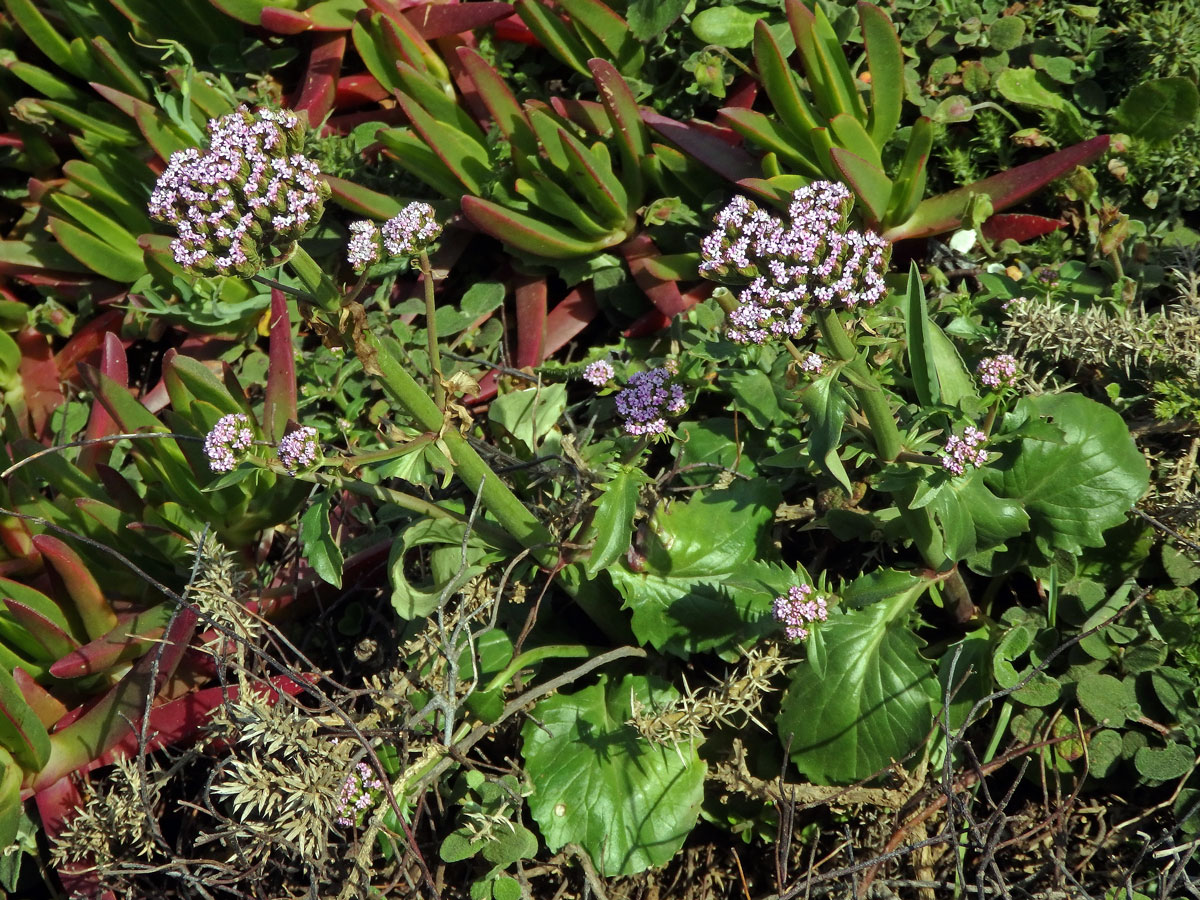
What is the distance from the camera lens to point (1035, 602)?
3004 millimetres

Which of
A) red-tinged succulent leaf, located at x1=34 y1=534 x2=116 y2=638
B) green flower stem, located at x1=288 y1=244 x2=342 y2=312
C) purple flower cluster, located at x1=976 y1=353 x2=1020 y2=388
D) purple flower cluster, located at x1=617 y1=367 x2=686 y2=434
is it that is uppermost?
green flower stem, located at x1=288 y1=244 x2=342 y2=312

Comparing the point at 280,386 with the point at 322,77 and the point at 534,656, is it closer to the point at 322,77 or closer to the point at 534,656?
the point at 534,656

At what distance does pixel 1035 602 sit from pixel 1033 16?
2066 millimetres

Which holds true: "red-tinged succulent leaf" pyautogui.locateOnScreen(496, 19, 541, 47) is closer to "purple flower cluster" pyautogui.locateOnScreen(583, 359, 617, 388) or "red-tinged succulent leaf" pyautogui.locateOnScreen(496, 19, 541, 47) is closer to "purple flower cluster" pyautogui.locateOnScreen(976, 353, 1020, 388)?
"purple flower cluster" pyautogui.locateOnScreen(583, 359, 617, 388)

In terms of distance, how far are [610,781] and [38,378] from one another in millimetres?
2817

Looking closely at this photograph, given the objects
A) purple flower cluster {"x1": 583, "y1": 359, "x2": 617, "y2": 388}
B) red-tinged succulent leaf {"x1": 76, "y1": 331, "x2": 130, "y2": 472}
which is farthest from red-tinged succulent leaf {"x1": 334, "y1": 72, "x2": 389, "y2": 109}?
purple flower cluster {"x1": 583, "y1": 359, "x2": 617, "y2": 388}

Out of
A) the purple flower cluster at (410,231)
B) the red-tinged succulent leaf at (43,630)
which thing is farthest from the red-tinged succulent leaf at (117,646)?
the purple flower cluster at (410,231)

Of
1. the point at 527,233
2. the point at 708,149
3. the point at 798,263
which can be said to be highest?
the point at 798,263

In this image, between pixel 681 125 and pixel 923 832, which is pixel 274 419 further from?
pixel 923 832

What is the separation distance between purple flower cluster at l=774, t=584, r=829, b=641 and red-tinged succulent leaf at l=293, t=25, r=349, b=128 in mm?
2496

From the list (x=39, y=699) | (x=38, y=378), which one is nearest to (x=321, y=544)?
(x=39, y=699)

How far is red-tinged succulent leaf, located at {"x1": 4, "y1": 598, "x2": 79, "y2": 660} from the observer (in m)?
2.89

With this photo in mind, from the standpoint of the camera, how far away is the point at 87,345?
403cm

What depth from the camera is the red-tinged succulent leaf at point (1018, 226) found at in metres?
3.27
